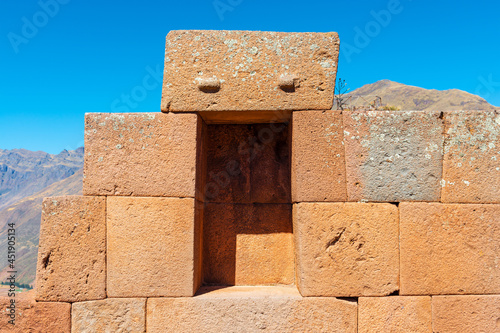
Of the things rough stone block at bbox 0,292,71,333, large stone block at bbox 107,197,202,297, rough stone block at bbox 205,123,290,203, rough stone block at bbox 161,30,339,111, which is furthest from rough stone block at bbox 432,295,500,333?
rough stone block at bbox 0,292,71,333

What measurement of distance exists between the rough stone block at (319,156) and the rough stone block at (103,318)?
1.77 metres

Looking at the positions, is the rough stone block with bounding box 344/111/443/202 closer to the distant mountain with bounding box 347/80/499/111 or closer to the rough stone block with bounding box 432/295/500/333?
the rough stone block with bounding box 432/295/500/333

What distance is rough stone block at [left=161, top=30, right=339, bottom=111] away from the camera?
302cm

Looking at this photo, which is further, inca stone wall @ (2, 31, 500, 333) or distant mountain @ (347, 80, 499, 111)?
distant mountain @ (347, 80, 499, 111)

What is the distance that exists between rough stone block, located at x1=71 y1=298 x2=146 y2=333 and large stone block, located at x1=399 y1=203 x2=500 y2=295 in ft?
7.78

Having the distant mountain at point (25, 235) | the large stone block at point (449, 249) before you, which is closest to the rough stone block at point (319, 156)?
the large stone block at point (449, 249)

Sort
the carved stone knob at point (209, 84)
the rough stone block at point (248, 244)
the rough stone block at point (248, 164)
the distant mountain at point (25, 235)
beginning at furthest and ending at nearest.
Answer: the distant mountain at point (25, 235) < the rough stone block at point (248, 164) < the rough stone block at point (248, 244) < the carved stone knob at point (209, 84)

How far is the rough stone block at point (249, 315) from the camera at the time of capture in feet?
9.53

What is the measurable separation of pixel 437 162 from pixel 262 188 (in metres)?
1.68

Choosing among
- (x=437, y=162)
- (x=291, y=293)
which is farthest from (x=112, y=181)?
(x=437, y=162)

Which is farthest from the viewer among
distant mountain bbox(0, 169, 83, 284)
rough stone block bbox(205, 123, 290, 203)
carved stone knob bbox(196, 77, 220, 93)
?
distant mountain bbox(0, 169, 83, 284)

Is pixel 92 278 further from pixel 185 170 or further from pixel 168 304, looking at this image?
pixel 185 170

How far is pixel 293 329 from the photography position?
290 centimetres

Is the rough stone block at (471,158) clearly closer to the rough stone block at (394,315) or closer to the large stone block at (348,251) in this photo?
the large stone block at (348,251)
